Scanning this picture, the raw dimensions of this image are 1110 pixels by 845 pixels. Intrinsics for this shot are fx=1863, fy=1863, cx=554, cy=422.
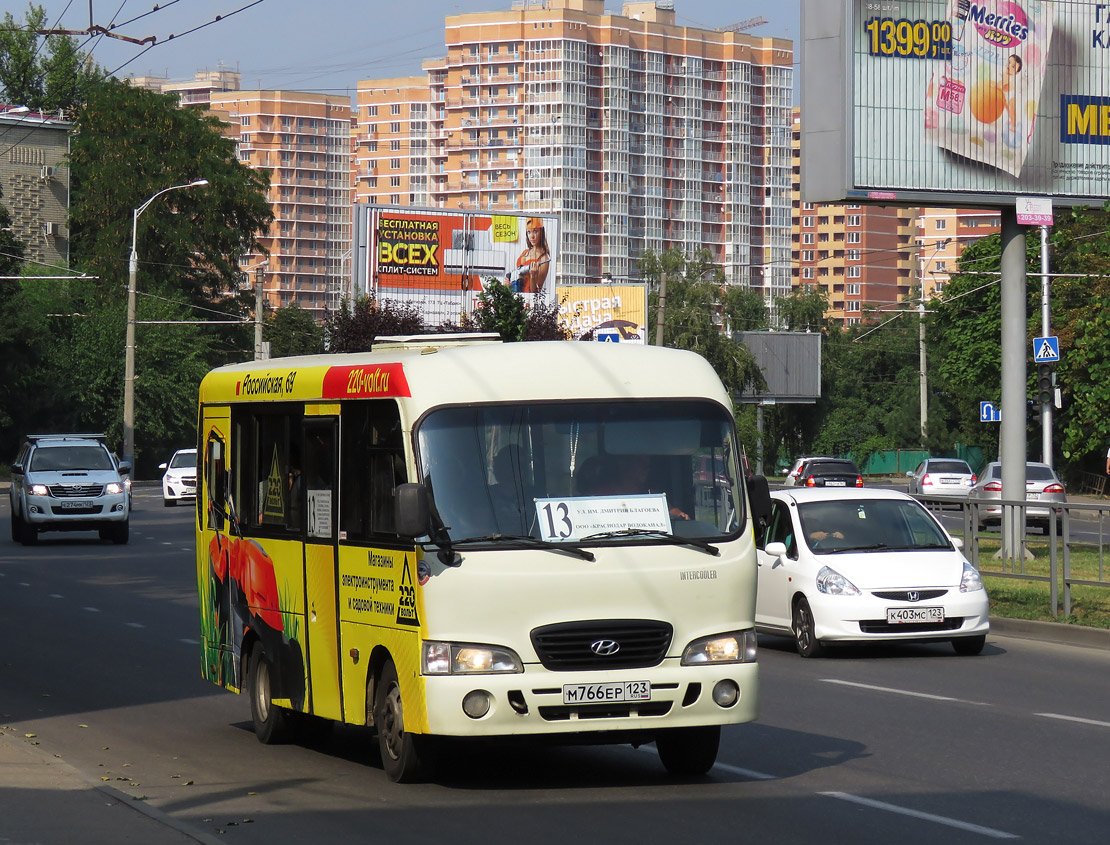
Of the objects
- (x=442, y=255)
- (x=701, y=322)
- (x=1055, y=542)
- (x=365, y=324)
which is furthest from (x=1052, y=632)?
A: (x=701, y=322)

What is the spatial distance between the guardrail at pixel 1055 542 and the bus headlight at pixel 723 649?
8.94m

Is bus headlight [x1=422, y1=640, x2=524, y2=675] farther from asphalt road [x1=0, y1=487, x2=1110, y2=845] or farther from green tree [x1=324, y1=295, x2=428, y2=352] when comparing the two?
green tree [x1=324, y1=295, x2=428, y2=352]

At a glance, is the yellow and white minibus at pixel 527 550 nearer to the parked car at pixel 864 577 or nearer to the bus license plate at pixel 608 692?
the bus license plate at pixel 608 692

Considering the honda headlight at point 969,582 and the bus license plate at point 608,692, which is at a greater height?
the bus license plate at point 608,692

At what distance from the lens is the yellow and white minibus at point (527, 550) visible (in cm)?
922

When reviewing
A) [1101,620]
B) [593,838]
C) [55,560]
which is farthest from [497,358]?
[55,560]

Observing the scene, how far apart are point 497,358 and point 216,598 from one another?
349 cm

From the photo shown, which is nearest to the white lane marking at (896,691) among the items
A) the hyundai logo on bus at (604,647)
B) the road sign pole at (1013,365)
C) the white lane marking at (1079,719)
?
the white lane marking at (1079,719)

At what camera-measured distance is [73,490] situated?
3438 cm

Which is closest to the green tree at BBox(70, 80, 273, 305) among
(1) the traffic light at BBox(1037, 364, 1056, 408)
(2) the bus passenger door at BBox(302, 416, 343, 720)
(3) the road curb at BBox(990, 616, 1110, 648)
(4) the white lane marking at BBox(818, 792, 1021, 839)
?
(1) the traffic light at BBox(1037, 364, 1056, 408)

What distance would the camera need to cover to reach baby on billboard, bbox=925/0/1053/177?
27422 millimetres

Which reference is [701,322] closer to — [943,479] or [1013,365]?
[943,479]

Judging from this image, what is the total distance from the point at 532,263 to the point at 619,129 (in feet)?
385

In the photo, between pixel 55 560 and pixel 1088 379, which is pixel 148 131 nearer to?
pixel 1088 379
